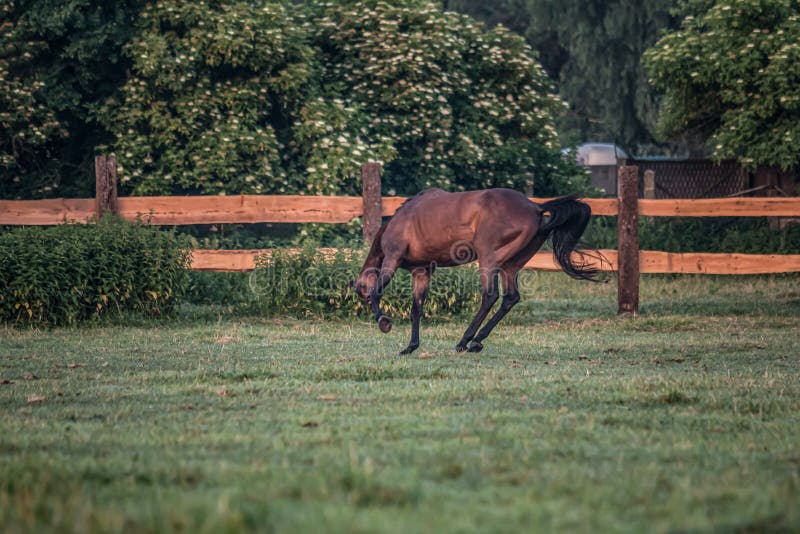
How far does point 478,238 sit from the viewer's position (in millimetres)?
10156

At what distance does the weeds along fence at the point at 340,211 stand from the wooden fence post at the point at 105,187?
13 millimetres

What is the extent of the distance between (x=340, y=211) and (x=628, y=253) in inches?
151

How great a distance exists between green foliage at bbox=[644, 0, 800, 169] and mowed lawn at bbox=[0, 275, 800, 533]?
8822 mm

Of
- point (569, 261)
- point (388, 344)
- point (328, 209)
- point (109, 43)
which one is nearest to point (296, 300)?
point (328, 209)

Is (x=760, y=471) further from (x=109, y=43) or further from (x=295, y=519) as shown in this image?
(x=109, y=43)

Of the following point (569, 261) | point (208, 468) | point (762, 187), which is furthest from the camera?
point (762, 187)

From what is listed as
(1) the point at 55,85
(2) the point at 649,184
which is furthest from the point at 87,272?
(2) the point at 649,184

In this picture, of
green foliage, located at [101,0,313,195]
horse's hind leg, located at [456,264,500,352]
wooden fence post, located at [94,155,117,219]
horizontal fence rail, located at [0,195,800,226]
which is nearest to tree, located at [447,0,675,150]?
green foliage, located at [101,0,313,195]

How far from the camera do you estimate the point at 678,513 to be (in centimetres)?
400

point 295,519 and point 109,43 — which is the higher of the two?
point 109,43

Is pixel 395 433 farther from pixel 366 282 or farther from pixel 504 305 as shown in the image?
pixel 366 282

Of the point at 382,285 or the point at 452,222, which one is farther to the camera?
the point at 382,285

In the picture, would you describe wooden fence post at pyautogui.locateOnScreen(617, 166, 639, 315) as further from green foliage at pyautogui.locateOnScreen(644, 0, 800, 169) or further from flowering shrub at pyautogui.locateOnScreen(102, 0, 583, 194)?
green foliage at pyautogui.locateOnScreen(644, 0, 800, 169)

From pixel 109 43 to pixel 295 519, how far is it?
15.8 m
